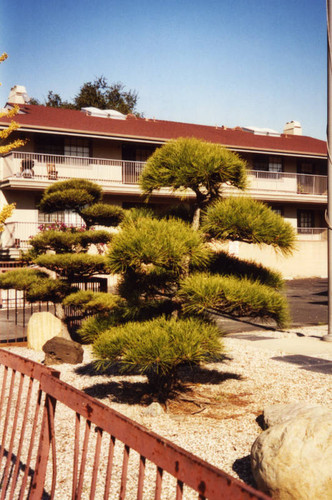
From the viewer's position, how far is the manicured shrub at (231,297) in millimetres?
5465

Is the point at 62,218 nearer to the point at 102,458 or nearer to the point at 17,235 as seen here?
the point at 17,235

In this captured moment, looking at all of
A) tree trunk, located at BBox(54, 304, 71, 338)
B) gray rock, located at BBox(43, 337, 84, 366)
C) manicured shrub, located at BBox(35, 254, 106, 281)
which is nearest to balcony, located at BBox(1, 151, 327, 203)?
tree trunk, located at BBox(54, 304, 71, 338)

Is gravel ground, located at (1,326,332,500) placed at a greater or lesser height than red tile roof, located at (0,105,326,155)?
lesser

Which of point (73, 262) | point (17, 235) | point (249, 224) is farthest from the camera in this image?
point (17, 235)

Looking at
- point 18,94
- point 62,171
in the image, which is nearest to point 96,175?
point 62,171

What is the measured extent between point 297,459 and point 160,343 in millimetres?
2020

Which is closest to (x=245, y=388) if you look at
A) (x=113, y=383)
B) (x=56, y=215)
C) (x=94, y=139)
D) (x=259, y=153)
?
(x=113, y=383)

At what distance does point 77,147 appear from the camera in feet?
91.6

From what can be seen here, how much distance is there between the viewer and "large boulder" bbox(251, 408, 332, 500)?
3.48 m

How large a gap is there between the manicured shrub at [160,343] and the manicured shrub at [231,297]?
249 mm

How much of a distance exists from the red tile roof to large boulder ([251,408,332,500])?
74.0 feet

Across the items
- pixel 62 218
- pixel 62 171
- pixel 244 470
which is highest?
pixel 62 171

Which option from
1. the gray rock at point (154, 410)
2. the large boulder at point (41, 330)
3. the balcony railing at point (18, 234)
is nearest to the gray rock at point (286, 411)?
the gray rock at point (154, 410)

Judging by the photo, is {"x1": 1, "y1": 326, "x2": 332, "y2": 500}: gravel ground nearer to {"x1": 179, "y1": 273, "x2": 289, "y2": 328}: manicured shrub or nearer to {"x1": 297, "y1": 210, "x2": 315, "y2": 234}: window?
{"x1": 179, "y1": 273, "x2": 289, "y2": 328}: manicured shrub
